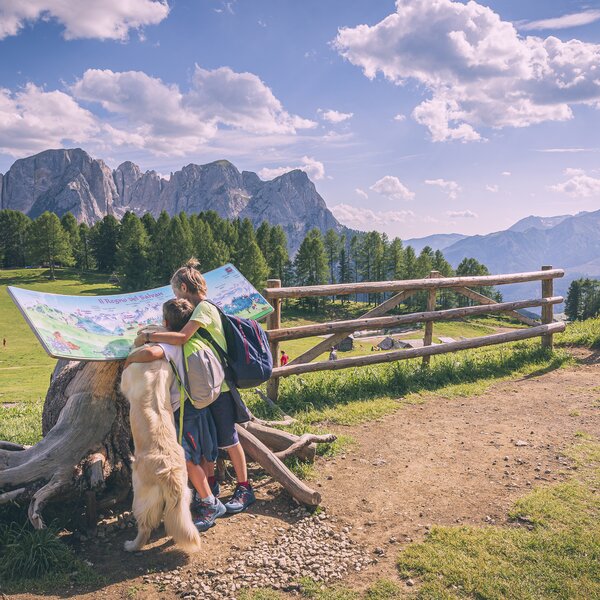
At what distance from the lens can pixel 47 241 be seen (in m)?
A: 74.7

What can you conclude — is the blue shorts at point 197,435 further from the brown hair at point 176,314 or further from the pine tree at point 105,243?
the pine tree at point 105,243

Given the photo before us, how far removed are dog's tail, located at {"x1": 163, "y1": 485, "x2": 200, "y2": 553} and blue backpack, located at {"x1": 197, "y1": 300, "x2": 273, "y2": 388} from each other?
1.24m

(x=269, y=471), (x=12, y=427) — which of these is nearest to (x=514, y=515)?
(x=269, y=471)

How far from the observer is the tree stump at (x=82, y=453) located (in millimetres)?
Answer: 4527

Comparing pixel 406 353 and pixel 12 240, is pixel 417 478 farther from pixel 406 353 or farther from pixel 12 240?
pixel 12 240

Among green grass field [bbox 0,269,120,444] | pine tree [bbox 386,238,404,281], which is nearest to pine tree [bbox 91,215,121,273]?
green grass field [bbox 0,269,120,444]

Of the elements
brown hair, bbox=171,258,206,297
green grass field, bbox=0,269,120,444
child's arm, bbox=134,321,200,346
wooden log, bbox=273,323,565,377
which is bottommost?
green grass field, bbox=0,269,120,444

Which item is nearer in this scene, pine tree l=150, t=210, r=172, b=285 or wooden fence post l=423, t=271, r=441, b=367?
wooden fence post l=423, t=271, r=441, b=367

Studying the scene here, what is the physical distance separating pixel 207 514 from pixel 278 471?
0.89m

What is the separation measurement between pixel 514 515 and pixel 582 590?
117 cm

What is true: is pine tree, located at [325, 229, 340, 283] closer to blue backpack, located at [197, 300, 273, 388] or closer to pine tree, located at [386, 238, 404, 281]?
pine tree, located at [386, 238, 404, 281]

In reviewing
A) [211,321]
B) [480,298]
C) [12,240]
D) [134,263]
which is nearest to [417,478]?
[211,321]

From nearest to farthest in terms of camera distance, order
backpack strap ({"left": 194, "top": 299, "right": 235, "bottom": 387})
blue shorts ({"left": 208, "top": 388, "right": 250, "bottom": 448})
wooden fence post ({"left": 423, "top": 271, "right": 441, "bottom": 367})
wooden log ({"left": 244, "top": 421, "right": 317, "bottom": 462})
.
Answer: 1. backpack strap ({"left": 194, "top": 299, "right": 235, "bottom": 387})
2. blue shorts ({"left": 208, "top": 388, "right": 250, "bottom": 448})
3. wooden log ({"left": 244, "top": 421, "right": 317, "bottom": 462})
4. wooden fence post ({"left": 423, "top": 271, "right": 441, "bottom": 367})

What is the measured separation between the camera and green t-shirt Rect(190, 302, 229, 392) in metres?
4.64
